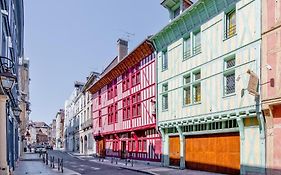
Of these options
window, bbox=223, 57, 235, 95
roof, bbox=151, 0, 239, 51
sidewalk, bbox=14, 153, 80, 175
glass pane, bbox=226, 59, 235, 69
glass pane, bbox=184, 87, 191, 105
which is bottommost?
sidewalk, bbox=14, 153, 80, 175

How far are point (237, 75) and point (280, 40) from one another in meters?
2.93

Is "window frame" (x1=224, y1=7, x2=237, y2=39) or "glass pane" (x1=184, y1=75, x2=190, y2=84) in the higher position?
"window frame" (x1=224, y1=7, x2=237, y2=39)

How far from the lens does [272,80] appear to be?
14.5m

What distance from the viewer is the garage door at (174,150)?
2243cm

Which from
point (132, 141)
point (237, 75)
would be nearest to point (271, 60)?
point (237, 75)

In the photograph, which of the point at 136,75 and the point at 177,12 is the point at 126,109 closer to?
the point at 136,75

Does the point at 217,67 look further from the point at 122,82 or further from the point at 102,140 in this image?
the point at 102,140

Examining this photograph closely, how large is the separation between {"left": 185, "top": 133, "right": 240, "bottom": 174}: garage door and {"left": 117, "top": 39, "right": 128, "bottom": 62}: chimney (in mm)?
16896

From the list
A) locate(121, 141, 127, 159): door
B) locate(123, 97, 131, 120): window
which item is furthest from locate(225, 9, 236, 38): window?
locate(121, 141, 127, 159): door

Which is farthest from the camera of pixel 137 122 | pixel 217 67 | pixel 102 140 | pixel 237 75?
pixel 102 140

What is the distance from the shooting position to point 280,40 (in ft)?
46.9

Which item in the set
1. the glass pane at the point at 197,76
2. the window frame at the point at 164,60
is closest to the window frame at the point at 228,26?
the glass pane at the point at 197,76

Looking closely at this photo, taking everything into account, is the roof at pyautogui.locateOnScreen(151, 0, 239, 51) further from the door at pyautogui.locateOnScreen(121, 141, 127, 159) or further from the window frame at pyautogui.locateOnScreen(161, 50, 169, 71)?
the door at pyautogui.locateOnScreen(121, 141, 127, 159)

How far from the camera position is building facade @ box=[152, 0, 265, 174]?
1580 cm
